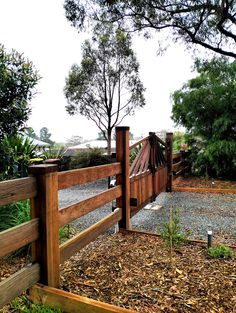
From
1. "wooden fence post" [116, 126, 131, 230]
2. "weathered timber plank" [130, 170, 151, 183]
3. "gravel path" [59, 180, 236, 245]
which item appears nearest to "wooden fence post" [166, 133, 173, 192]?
"gravel path" [59, 180, 236, 245]

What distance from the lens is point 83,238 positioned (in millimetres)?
2289

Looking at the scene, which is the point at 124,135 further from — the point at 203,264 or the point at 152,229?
the point at 203,264

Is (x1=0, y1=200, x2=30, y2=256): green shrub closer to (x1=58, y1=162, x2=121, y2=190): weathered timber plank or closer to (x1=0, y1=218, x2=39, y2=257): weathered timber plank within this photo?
(x1=58, y1=162, x2=121, y2=190): weathered timber plank

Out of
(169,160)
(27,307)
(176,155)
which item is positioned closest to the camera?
(27,307)

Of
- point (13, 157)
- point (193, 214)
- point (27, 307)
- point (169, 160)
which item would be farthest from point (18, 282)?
point (169, 160)

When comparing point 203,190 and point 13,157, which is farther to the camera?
point 203,190

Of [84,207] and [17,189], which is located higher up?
[17,189]

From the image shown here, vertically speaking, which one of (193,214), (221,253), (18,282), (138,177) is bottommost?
(193,214)

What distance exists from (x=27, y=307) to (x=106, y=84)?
38.6 feet

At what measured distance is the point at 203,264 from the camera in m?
2.24

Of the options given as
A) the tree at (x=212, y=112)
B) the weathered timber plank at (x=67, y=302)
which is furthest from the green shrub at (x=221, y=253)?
the tree at (x=212, y=112)

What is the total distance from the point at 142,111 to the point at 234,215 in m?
10.6

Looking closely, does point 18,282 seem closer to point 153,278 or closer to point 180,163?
point 153,278

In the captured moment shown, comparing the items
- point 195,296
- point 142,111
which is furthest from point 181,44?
point 142,111
